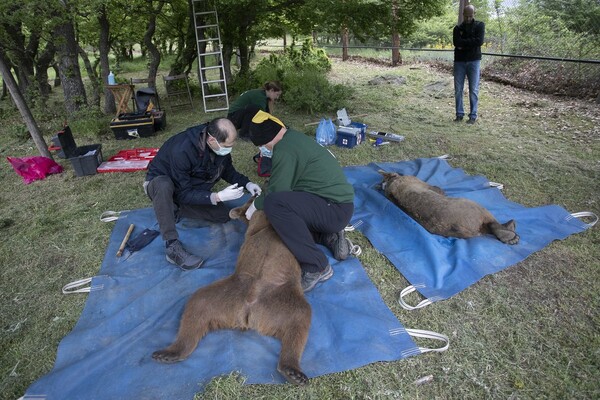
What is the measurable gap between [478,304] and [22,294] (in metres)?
3.97

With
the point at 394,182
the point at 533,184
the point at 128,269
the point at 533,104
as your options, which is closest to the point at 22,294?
the point at 128,269

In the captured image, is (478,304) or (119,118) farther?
(119,118)

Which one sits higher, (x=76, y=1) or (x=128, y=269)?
(x=76, y=1)

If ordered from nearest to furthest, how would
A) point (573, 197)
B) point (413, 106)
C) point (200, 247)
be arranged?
point (200, 247), point (573, 197), point (413, 106)

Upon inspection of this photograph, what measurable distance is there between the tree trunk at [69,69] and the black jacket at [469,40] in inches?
323

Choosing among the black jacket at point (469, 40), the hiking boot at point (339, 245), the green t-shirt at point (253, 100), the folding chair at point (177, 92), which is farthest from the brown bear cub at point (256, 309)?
the folding chair at point (177, 92)

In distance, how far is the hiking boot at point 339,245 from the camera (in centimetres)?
334

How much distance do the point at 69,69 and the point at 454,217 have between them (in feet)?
29.6

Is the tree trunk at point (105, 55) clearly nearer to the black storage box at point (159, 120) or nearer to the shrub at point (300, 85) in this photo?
the black storage box at point (159, 120)

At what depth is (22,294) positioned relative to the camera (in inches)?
125

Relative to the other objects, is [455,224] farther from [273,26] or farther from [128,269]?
[273,26]

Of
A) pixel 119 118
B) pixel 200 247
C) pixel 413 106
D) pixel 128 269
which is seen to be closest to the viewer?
pixel 128 269

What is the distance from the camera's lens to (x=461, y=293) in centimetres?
296

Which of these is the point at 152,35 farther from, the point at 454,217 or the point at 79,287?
the point at 454,217
